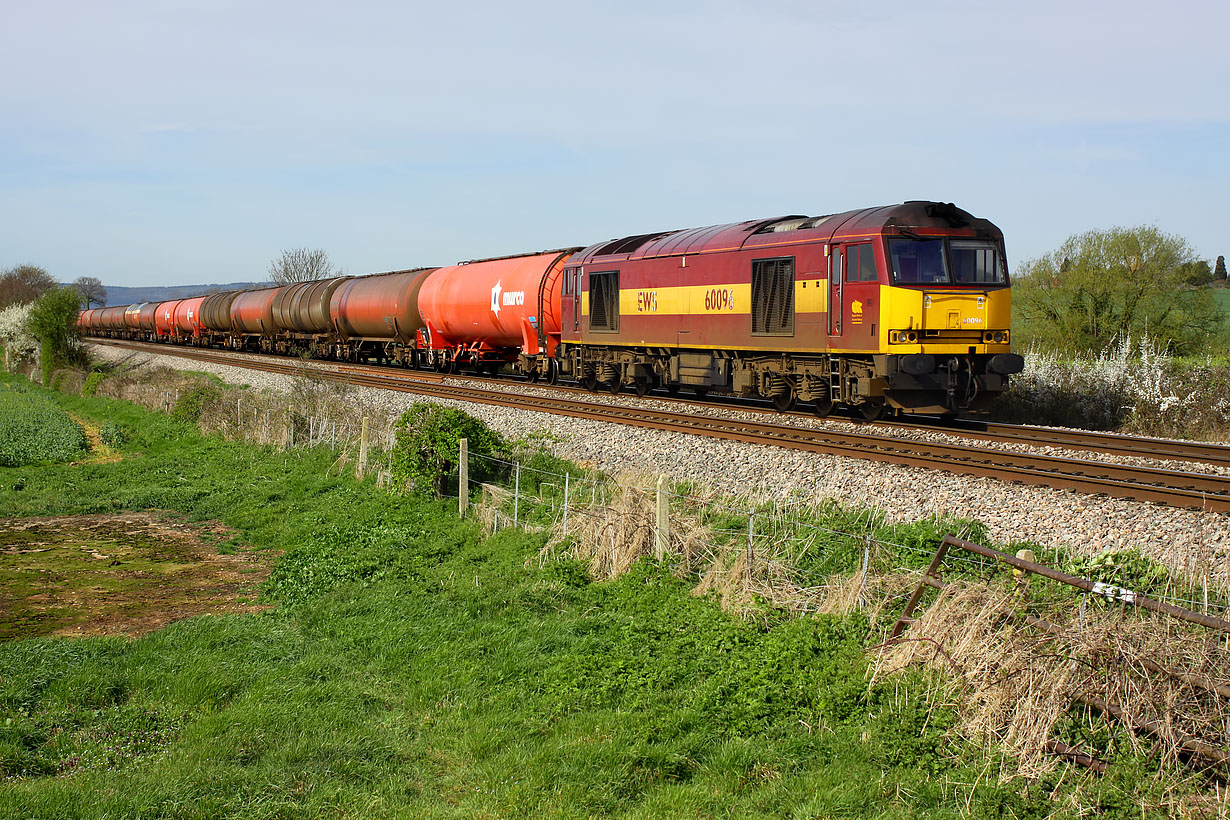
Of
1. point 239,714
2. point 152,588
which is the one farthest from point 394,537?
point 239,714

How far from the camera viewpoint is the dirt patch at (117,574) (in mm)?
10062

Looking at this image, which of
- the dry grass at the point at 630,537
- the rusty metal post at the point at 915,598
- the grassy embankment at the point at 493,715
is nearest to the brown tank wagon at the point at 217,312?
the grassy embankment at the point at 493,715

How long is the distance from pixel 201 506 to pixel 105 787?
10779mm

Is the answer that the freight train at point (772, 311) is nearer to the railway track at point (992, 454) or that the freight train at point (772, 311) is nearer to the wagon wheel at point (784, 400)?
the wagon wheel at point (784, 400)

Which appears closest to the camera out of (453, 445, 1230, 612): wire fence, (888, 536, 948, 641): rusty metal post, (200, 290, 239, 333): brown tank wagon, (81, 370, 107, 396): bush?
(888, 536, 948, 641): rusty metal post

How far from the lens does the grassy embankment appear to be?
568 cm

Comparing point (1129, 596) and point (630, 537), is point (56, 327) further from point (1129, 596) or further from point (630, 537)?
point (1129, 596)

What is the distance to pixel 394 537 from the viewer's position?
1225 cm

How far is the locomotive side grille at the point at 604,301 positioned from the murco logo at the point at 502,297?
11.4 feet

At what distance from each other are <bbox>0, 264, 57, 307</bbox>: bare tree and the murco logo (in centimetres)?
10954

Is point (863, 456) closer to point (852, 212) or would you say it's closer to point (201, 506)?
point (852, 212)

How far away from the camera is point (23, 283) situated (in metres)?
138

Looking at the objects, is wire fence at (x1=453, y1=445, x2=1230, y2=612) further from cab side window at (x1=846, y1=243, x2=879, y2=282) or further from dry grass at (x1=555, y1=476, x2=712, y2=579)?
cab side window at (x1=846, y1=243, x2=879, y2=282)

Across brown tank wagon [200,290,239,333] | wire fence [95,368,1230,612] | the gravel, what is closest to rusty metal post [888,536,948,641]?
wire fence [95,368,1230,612]
